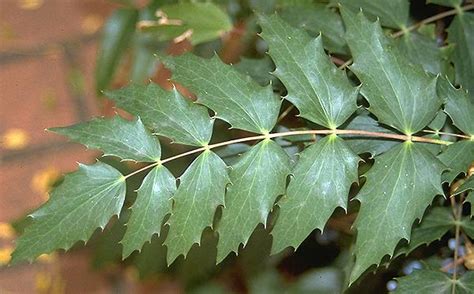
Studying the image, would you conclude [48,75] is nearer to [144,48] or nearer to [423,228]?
[144,48]

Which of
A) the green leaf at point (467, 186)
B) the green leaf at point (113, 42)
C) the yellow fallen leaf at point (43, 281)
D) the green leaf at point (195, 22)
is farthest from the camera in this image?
the yellow fallen leaf at point (43, 281)

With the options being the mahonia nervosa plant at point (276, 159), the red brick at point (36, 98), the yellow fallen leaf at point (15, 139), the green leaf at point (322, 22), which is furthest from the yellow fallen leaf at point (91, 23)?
the mahonia nervosa plant at point (276, 159)

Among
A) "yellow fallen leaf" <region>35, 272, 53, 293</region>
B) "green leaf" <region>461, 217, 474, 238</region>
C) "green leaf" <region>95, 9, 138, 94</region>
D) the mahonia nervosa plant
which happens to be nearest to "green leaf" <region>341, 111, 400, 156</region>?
the mahonia nervosa plant

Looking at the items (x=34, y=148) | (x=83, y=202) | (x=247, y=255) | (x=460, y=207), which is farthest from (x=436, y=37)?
(x=34, y=148)

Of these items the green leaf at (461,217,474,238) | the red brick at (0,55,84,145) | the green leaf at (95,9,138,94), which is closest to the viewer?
the green leaf at (461,217,474,238)

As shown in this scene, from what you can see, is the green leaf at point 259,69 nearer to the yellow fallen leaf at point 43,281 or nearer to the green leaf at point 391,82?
the green leaf at point 391,82

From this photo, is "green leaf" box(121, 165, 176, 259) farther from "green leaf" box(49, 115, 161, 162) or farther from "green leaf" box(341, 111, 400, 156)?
"green leaf" box(341, 111, 400, 156)
